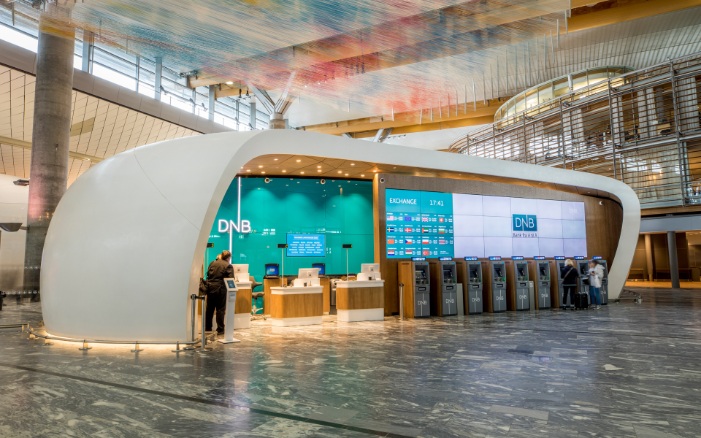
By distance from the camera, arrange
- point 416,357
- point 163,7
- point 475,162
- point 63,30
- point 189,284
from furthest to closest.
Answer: point 475,162 < point 63,30 < point 163,7 < point 189,284 < point 416,357

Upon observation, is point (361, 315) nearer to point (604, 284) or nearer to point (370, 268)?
point (370, 268)

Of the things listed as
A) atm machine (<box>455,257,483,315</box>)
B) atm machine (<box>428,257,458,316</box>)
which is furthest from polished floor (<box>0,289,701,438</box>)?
A: atm machine (<box>455,257,483,315</box>)

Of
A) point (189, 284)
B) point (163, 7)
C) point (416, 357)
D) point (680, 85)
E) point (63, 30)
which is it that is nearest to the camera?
point (416, 357)

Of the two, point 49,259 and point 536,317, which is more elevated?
point 49,259

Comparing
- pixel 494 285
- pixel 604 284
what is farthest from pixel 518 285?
pixel 604 284

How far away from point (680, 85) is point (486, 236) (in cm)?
1048

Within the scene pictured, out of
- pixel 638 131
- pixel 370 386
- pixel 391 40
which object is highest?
pixel 391 40

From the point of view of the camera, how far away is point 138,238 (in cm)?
641

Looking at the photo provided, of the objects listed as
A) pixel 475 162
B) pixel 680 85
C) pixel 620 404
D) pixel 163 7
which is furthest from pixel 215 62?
pixel 680 85

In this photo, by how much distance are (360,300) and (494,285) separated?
3.50 metres

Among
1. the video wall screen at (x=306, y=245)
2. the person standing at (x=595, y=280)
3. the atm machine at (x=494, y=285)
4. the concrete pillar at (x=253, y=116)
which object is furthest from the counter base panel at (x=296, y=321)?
the concrete pillar at (x=253, y=116)

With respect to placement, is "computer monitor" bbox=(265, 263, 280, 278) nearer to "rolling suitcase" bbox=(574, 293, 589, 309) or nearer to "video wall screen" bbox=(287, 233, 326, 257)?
"video wall screen" bbox=(287, 233, 326, 257)

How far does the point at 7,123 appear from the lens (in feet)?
47.9

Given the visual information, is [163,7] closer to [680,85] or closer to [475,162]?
[475,162]
